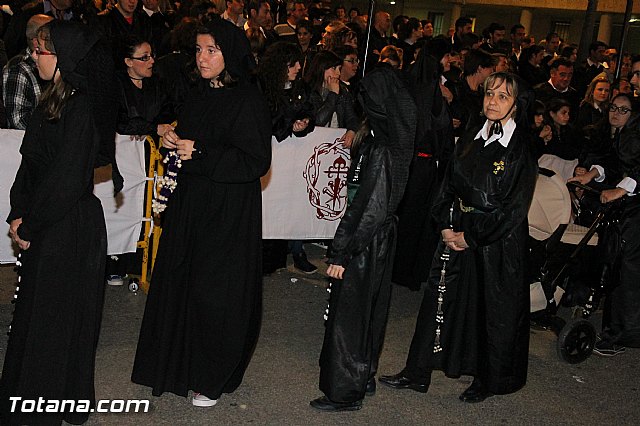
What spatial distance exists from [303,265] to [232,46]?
429 centimetres

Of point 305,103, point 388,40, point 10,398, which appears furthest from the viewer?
point 388,40

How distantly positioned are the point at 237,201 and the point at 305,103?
10.3 ft

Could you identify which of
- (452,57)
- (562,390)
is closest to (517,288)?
(562,390)

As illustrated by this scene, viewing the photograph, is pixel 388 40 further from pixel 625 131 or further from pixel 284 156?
pixel 625 131

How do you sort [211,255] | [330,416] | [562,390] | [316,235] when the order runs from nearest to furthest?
1. [211,255]
2. [330,416]
3. [562,390]
4. [316,235]

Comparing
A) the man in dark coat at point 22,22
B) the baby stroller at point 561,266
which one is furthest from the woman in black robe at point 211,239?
the man in dark coat at point 22,22

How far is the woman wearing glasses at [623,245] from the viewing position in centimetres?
743

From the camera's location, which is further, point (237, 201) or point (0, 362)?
point (0, 362)

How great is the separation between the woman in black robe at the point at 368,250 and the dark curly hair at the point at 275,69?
106 inches

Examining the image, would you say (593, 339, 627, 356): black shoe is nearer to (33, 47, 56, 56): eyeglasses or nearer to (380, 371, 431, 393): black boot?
(380, 371, 431, 393): black boot

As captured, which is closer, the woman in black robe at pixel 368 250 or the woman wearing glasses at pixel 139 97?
the woman in black robe at pixel 368 250

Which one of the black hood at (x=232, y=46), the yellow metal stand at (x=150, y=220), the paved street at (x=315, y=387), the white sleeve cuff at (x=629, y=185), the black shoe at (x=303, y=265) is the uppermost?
the black hood at (x=232, y=46)

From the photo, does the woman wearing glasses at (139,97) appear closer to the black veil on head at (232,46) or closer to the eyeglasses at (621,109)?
the black veil on head at (232,46)

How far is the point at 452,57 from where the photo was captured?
10969 mm
